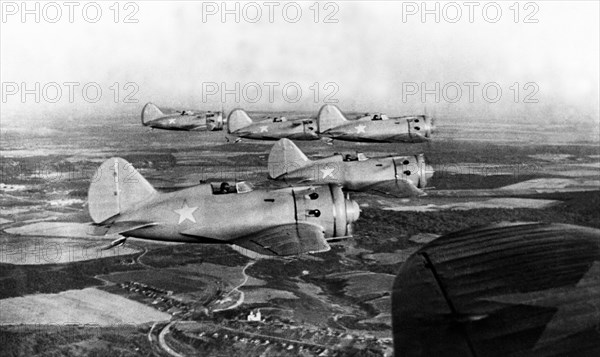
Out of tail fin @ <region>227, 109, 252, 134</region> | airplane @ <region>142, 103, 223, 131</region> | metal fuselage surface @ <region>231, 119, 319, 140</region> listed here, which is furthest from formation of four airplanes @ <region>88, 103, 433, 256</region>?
airplane @ <region>142, 103, 223, 131</region>

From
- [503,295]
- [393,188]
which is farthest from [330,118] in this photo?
[503,295]

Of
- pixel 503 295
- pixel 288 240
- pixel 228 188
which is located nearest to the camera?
pixel 503 295

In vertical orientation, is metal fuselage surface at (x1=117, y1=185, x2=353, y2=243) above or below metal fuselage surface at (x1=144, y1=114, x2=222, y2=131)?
below

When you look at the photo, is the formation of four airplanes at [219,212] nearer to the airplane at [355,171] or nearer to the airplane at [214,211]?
the airplane at [214,211]

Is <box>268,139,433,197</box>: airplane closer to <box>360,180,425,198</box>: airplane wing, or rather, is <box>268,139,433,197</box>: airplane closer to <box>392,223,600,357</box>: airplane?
<box>360,180,425,198</box>: airplane wing

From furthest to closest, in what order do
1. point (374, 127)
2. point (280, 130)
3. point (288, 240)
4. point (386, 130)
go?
1. point (280, 130)
2. point (374, 127)
3. point (386, 130)
4. point (288, 240)

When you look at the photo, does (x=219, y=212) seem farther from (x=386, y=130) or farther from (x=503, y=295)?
(x=386, y=130)

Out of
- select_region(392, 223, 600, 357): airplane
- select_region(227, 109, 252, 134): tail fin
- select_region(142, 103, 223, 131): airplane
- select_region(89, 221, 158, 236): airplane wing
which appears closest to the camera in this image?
select_region(392, 223, 600, 357): airplane

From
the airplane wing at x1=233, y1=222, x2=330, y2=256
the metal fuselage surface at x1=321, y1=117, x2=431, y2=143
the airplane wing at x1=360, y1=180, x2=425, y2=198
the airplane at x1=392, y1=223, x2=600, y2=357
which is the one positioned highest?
the metal fuselage surface at x1=321, y1=117, x2=431, y2=143
